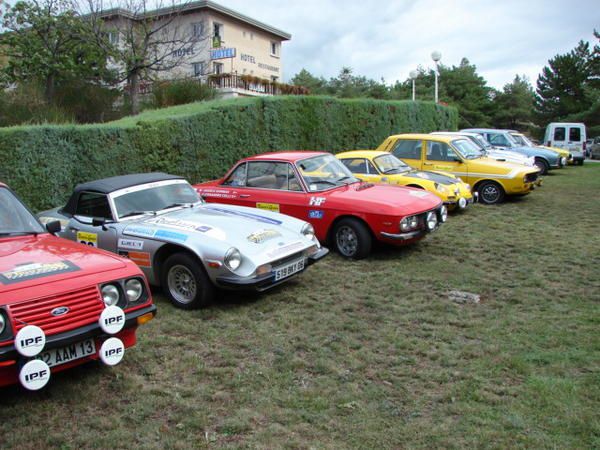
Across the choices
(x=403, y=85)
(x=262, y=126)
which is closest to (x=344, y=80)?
(x=403, y=85)

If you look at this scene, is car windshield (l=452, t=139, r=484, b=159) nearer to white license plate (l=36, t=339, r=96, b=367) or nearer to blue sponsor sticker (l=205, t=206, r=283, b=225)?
blue sponsor sticker (l=205, t=206, r=283, b=225)

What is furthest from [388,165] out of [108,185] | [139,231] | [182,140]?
[139,231]

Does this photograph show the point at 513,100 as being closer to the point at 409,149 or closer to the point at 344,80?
the point at 344,80

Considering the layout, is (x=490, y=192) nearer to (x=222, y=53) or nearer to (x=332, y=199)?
(x=332, y=199)

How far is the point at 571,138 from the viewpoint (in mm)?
24625

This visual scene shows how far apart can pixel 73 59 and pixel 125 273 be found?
61.5 feet

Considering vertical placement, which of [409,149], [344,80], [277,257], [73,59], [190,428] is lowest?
[190,428]

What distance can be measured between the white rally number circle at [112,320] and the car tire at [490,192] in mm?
10631

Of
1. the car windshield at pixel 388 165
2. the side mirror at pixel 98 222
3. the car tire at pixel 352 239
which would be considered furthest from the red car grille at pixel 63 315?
the car windshield at pixel 388 165

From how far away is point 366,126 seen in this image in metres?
19.7

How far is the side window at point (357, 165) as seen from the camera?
10461mm

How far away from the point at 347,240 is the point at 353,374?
3.69 m

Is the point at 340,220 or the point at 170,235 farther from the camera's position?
the point at 340,220

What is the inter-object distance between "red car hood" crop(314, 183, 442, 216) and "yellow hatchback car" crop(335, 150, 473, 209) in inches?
73.3
